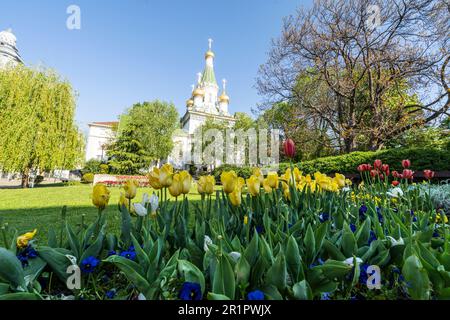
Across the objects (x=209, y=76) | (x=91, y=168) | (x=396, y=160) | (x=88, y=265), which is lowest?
(x=88, y=265)

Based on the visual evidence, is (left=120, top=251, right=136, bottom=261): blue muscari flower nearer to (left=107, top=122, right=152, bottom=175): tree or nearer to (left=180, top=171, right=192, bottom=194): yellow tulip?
(left=180, top=171, right=192, bottom=194): yellow tulip

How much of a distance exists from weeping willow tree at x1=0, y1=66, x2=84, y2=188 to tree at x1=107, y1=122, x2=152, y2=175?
853cm

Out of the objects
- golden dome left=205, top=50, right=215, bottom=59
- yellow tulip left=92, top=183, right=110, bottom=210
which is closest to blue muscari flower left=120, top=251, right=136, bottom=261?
yellow tulip left=92, top=183, right=110, bottom=210

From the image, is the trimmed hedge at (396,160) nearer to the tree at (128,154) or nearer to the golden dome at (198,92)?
the tree at (128,154)

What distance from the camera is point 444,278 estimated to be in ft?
2.82

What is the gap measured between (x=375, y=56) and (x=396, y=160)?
4.73 metres

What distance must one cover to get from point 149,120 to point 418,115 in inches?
926

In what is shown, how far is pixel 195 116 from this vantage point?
41.7 m

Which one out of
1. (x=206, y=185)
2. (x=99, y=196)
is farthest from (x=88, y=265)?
(x=206, y=185)

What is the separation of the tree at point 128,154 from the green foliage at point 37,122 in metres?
8.58

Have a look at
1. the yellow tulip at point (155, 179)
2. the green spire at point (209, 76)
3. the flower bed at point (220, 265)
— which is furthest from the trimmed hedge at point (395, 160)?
the green spire at point (209, 76)

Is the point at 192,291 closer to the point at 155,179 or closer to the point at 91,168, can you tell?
the point at 155,179
